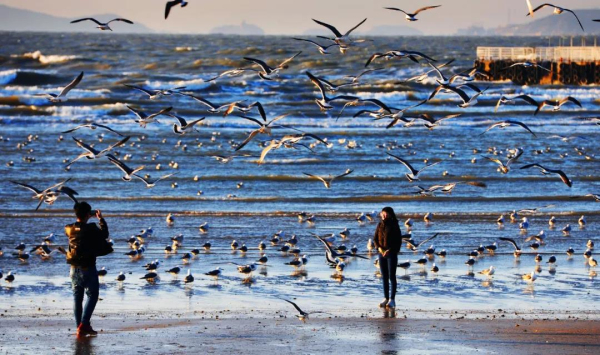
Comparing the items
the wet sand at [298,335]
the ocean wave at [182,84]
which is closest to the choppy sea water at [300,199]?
the wet sand at [298,335]

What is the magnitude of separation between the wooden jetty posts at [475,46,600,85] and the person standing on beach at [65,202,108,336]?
47.0 m

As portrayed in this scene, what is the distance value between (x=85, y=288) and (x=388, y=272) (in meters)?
3.71

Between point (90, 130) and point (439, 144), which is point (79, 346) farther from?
point (90, 130)

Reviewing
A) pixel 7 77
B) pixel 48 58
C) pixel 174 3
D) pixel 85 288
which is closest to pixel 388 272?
pixel 85 288

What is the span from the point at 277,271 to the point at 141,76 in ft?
158

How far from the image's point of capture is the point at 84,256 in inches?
403

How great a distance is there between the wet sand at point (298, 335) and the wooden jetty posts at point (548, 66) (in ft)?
150

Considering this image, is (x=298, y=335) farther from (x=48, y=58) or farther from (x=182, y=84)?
(x=48, y=58)

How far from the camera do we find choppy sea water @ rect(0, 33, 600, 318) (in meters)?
13.2

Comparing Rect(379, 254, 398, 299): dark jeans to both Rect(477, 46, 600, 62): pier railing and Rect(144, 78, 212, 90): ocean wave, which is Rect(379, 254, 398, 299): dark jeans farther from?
Rect(477, 46, 600, 62): pier railing

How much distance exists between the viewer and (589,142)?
32.1 m

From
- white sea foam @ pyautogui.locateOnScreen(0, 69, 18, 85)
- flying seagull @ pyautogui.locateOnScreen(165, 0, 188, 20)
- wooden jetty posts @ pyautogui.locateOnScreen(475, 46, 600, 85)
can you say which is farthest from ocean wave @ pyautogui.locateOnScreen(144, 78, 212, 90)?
flying seagull @ pyautogui.locateOnScreen(165, 0, 188, 20)

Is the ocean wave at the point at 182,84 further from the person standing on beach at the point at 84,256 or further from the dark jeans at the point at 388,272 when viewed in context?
the person standing on beach at the point at 84,256

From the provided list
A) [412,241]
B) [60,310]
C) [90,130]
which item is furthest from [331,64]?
[60,310]
